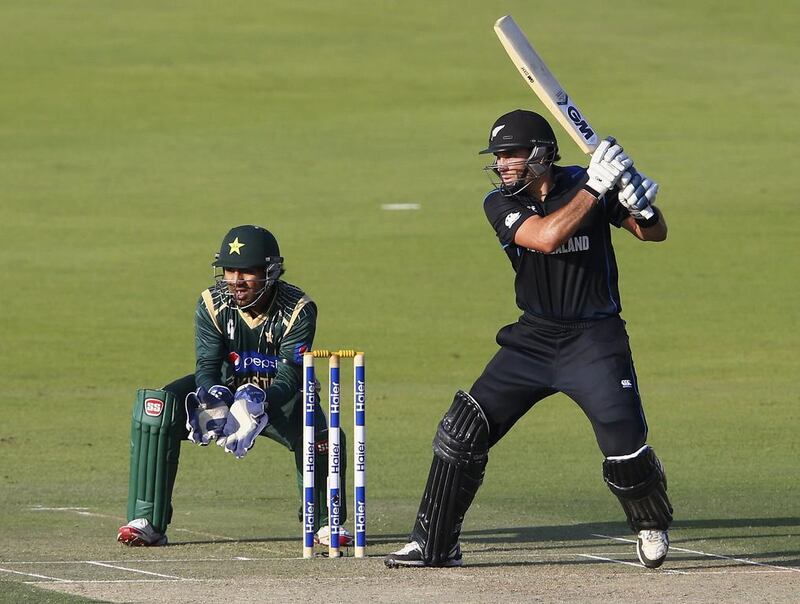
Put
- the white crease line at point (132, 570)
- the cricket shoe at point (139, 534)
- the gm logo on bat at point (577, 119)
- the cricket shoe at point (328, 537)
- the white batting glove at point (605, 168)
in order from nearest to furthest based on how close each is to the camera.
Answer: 1. the white batting glove at point (605, 168)
2. the white crease line at point (132, 570)
3. the gm logo on bat at point (577, 119)
4. the cricket shoe at point (328, 537)
5. the cricket shoe at point (139, 534)

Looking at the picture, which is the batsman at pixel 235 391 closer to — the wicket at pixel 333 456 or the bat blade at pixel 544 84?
the wicket at pixel 333 456

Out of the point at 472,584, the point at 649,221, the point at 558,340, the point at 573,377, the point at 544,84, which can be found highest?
the point at 544,84

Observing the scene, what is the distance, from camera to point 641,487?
314 inches

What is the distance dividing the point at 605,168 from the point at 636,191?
187 millimetres

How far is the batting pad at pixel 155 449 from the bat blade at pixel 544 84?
2.47 meters

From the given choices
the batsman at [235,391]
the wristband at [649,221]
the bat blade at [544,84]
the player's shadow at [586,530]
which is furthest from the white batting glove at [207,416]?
the wristband at [649,221]

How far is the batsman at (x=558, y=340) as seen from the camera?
7.91 m

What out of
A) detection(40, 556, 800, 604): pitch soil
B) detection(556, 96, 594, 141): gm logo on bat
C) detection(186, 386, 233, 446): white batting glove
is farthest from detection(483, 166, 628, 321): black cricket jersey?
detection(186, 386, 233, 446): white batting glove

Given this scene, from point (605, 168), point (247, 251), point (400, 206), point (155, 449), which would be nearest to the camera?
point (605, 168)

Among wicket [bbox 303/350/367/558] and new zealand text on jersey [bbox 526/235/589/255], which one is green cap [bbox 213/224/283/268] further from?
new zealand text on jersey [bbox 526/235/589/255]

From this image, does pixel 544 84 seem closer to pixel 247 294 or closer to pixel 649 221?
pixel 649 221

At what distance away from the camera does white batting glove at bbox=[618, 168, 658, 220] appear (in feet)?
25.7

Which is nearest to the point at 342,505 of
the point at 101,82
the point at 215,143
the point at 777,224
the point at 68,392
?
the point at 68,392

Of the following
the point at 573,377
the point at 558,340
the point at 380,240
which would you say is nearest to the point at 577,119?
the point at 558,340
